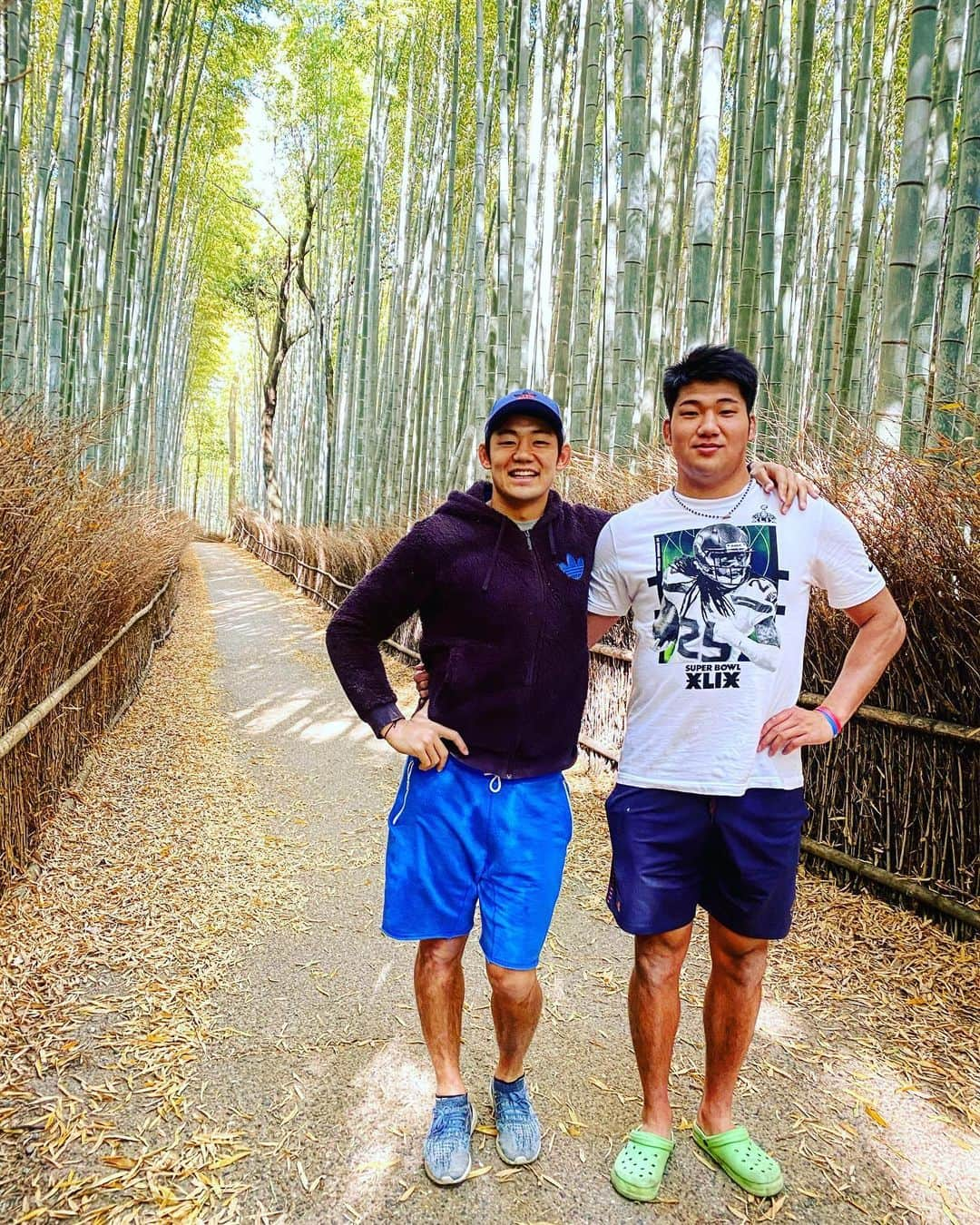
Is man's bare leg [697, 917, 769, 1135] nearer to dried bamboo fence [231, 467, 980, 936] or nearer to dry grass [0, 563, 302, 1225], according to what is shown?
dry grass [0, 563, 302, 1225]

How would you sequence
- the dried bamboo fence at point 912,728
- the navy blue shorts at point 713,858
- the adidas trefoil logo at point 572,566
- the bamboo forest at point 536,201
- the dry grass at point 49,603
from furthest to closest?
the bamboo forest at point 536,201
the dry grass at point 49,603
the dried bamboo fence at point 912,728
the adidas trefoil logo at point 572,566
the navy blue shorts at point 713,858

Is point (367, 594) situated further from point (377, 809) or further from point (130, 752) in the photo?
point (130, 752)

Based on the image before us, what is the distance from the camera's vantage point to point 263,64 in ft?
37.8

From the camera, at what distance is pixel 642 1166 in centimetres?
136

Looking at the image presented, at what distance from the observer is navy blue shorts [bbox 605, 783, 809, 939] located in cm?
130

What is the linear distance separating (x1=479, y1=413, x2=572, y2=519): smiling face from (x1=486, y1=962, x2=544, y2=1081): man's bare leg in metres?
0.86

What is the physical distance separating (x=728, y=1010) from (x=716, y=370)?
115 cm

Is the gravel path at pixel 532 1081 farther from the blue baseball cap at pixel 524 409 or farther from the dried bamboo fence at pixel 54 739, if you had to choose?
the blue baseball cap at pixel 524 409

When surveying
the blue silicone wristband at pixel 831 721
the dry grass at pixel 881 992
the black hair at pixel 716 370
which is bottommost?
the dry grass at pixel 881 992

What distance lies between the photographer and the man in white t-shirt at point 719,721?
131 cm

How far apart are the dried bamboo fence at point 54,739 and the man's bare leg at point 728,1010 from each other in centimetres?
213

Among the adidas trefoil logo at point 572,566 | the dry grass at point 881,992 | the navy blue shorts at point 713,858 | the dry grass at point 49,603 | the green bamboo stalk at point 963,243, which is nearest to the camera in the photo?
the navy blue shorts at point 713,858

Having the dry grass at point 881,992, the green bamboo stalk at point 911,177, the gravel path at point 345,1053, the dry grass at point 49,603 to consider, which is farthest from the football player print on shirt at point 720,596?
the dry grass at point 49,603

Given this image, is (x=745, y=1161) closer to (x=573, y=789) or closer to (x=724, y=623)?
(x=724, y=623)
